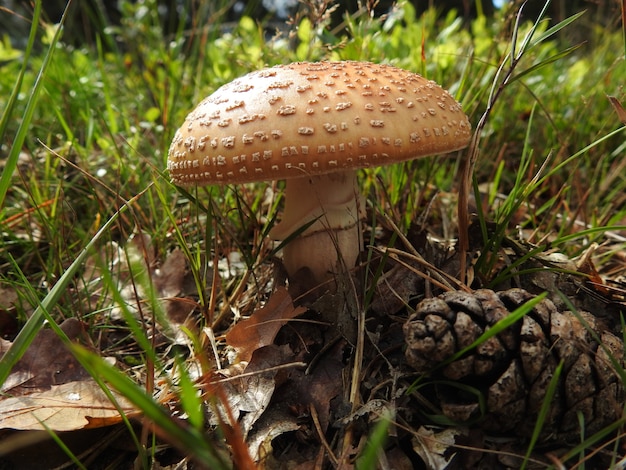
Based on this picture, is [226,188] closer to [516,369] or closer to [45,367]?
[45,367]

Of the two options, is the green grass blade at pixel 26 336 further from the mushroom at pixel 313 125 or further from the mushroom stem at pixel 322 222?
the mushroom stem at pixel 322 222

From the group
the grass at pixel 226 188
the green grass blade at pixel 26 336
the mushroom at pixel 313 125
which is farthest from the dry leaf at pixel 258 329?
the green grass blade at pixel 26 336

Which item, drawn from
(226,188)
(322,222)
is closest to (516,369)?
(322,222)

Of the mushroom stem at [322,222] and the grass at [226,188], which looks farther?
the mushroom stem at [322,222]

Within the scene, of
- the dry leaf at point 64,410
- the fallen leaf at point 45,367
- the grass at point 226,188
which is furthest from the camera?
the grass at point 226,188

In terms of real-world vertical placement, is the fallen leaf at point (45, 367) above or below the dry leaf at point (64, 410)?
below

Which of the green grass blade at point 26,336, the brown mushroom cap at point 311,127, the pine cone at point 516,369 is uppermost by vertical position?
the brown mushroom cap at point 311,127

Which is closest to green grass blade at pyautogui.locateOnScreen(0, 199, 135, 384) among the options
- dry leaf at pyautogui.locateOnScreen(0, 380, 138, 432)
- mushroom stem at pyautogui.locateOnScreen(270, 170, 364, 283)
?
dry leaf at pyautogui.locateOnScreen(0, 380, 138, 432)
